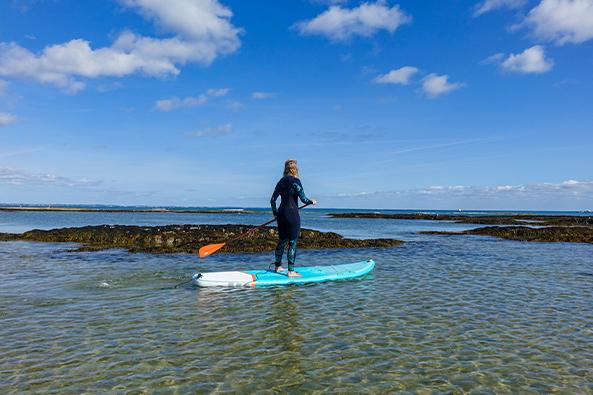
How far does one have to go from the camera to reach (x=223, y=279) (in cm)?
1378

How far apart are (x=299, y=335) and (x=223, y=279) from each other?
5.61 metres

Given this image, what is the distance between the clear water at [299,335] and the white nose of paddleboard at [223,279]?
1.89 feet

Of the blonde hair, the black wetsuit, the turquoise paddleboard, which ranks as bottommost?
the turquoise paddleboard

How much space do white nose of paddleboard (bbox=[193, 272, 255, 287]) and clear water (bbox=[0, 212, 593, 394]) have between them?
0.58 meters

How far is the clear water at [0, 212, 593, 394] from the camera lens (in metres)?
6.45

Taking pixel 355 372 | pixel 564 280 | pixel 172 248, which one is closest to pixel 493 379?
pixel 355 372

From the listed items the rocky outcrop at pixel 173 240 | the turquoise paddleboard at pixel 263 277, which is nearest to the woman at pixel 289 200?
the turquoise paddleboard at pixel 263 277

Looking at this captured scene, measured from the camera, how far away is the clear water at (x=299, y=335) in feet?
21.1

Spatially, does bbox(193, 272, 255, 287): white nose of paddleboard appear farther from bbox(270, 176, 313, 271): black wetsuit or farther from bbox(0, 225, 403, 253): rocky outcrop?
bbox(0, 225, 403, 253): rocky outcrop

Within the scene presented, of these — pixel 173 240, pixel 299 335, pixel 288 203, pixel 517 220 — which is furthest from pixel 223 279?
pixel 517 220

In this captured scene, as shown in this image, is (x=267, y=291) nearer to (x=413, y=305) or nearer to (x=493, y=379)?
(x=413, y=305)

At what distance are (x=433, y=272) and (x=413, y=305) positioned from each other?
261 inches

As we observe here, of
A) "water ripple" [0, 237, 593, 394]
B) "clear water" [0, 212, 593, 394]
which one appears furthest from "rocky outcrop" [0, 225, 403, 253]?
"water ripple" [0, 237, 593, 394]

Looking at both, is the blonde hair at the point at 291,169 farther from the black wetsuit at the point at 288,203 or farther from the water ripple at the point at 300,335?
the water ripple at the point at 300,335
